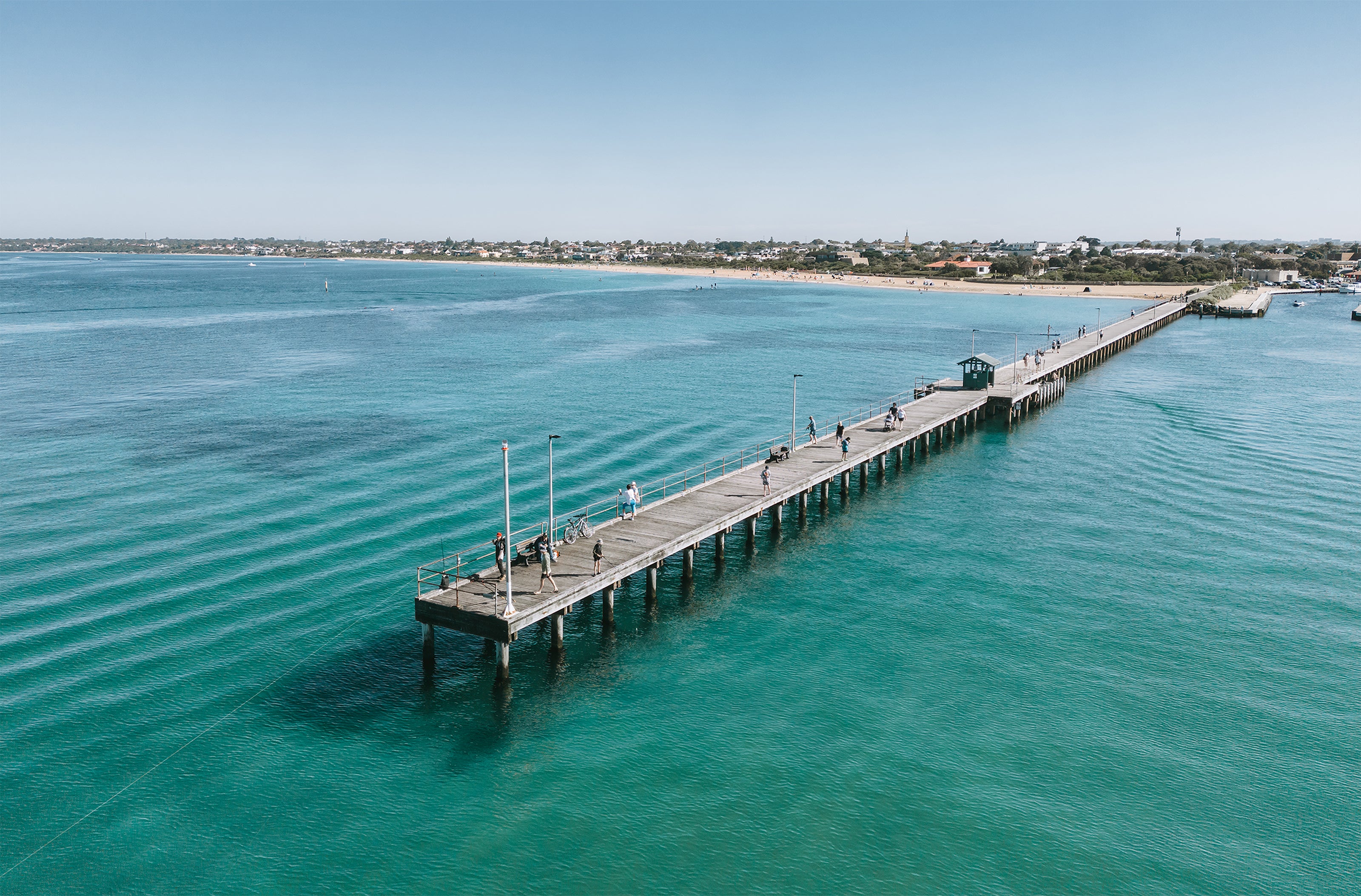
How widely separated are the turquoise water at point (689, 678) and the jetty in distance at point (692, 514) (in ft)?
5.05

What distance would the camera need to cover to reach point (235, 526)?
38844 millimetres

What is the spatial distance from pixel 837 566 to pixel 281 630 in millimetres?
20845

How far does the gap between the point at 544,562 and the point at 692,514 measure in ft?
31.0

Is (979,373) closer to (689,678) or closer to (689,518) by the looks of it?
(689,518)

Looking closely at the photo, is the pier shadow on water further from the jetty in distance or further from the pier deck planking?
the pier deck planking

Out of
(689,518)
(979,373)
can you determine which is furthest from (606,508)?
(979,373)

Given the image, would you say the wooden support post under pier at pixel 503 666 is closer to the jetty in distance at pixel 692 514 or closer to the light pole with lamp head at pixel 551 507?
the jetty in distance at pixel 692 514

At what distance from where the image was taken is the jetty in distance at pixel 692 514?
27.4 meters

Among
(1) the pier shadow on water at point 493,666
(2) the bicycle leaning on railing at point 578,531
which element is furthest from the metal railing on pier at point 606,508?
(1) the pier shadow on water at point 493,666

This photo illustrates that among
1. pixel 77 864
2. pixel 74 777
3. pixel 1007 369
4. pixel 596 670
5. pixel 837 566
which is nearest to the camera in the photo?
pixel 77 864

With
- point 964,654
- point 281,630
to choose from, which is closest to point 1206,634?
point 964,654

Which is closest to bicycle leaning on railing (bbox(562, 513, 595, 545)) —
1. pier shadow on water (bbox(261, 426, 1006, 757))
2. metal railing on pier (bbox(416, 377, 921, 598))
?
A: metal railing on pier (bbox(416, 377, 921, 598))

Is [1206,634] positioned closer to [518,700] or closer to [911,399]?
[518,700]

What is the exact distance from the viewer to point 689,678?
91.9ft
